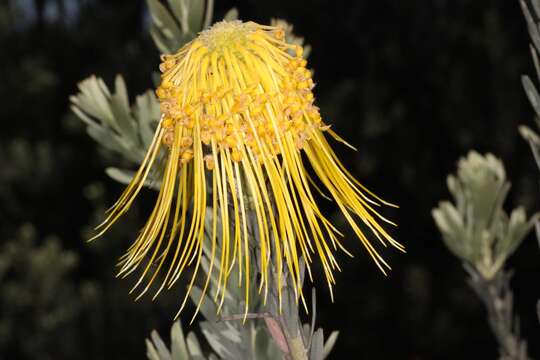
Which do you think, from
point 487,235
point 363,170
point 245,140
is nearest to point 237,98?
point 245,140

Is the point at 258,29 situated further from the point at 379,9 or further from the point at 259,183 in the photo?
the point at 379,9

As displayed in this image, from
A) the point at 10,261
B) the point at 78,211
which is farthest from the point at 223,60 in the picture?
the point at 78,211

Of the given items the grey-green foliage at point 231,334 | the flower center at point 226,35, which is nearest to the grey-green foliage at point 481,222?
the grey-green foliage at point 231,334

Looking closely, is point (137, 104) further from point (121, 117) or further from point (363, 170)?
point (363, 170)

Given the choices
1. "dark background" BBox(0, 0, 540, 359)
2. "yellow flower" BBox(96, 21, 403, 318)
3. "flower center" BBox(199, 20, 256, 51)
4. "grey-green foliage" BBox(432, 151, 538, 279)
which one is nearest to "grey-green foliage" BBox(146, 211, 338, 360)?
"yellow flower" BBox(96, 21, 403, 318)

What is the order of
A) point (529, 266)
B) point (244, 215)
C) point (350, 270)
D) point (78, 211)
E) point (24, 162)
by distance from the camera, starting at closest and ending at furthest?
point (244, 215) → point (529, 266) → point (350, 270) → point (24, 162) → point (78, 211)

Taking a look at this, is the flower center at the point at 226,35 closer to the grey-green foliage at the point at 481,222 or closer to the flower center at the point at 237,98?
the flower center at the point at 237,98

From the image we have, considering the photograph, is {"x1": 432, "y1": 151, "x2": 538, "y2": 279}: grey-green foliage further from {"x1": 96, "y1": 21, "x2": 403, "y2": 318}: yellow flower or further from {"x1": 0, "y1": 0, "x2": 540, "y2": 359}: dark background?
{"x1": 0, "y1": 0, "x2": 540, "y2": 359}: dark background
